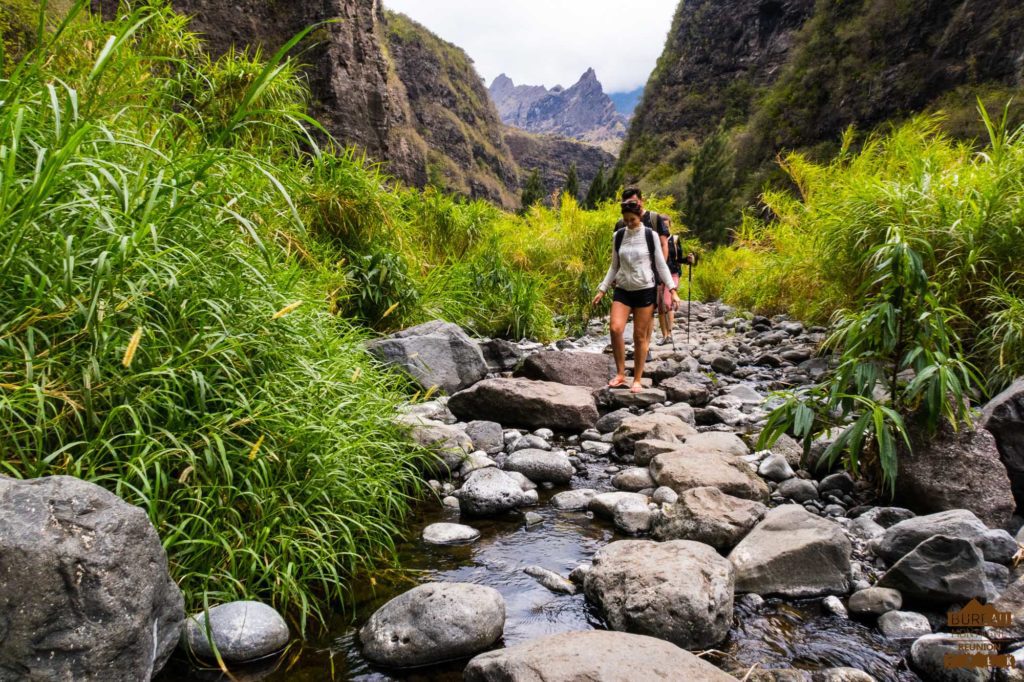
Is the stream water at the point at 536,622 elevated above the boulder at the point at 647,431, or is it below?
below

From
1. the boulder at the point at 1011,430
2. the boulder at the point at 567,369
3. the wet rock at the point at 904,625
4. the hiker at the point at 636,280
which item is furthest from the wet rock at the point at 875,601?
the boulder at the point at 567,369

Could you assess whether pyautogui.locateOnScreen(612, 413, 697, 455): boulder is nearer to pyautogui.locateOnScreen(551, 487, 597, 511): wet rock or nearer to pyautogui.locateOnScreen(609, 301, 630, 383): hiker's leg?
pyautogui.locateOnScreen(551, 487, 597, 511): wet rock

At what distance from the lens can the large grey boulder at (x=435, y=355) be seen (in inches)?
176

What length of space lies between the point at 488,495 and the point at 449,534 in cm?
34

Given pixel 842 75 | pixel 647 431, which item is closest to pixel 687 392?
pixel 647 431

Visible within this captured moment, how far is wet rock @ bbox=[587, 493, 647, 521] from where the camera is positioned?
9.87ft

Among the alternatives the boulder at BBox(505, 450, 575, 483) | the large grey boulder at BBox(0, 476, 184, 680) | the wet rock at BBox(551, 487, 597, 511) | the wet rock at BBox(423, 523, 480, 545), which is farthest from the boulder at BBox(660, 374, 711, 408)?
the large grey boulder at BBox(0, 476, 184, 680)

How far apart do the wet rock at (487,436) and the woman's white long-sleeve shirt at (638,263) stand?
2.11m

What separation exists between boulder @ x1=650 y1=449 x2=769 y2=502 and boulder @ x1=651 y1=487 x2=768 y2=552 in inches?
9.0

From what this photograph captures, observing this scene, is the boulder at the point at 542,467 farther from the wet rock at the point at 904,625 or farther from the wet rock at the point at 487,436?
the wet rock at the point at 904,625

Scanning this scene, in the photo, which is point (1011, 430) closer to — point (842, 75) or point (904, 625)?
point (904, 625)

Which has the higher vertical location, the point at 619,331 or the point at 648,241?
the point at 648,241

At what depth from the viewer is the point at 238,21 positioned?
27.2 metres

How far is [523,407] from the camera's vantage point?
4445 mm
